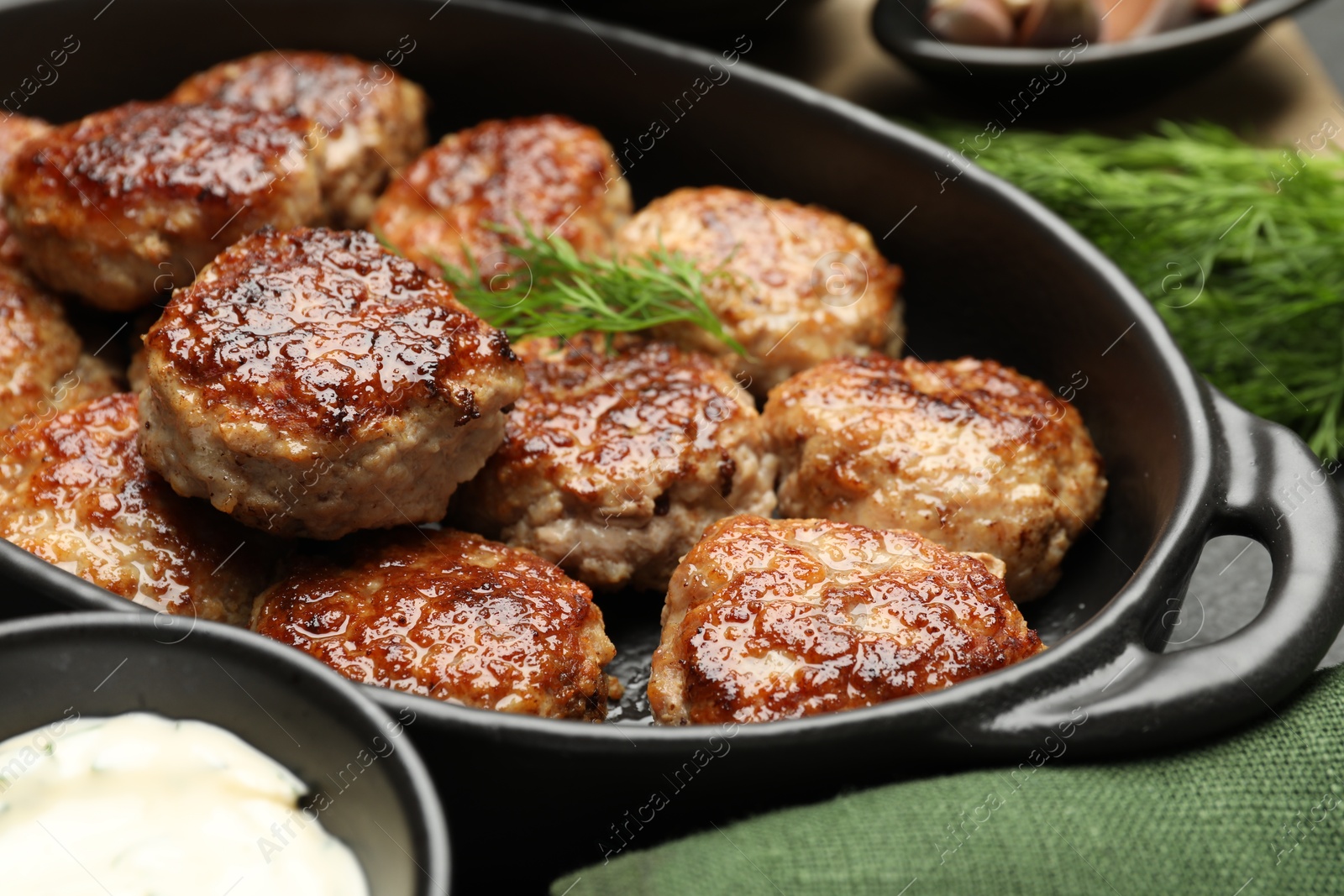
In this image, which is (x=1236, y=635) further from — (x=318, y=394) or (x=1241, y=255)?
(x=1241, y=255)

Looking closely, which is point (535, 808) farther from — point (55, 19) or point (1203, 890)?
point (55, 19)

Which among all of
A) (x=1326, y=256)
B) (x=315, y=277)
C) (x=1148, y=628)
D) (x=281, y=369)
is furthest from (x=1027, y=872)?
(x=1326, y=256)

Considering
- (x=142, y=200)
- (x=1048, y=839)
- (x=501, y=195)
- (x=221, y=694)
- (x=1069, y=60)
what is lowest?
(x=1048, y=839)

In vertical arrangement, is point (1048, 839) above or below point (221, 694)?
below

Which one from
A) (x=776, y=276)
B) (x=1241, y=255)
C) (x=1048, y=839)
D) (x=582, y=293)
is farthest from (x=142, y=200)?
(x=1241, y=255)

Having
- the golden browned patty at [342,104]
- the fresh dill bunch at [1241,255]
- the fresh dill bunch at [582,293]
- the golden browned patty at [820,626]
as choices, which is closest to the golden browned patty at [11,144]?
the golden browned patty at [342,104]

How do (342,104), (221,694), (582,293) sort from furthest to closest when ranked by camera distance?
(342,104) < (582,293) < (221,694)
